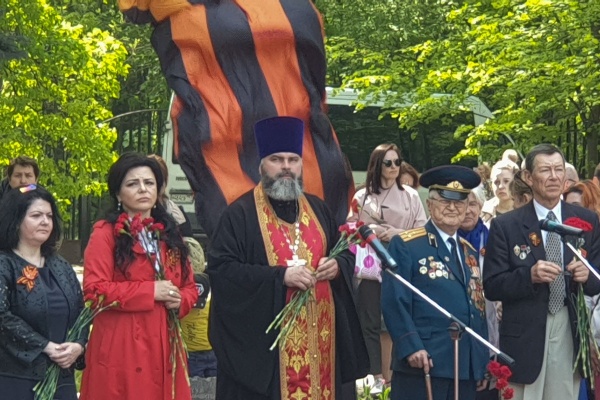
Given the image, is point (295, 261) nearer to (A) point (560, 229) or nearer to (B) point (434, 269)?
(B) point (434, 269)

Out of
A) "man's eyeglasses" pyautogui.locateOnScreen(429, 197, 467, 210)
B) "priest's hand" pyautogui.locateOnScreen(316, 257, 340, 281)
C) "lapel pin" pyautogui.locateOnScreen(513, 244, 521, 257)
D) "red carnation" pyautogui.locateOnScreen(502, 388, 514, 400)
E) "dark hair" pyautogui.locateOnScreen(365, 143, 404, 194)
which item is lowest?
"red carnation" pyautogui.locateOnScreen(502, 388, 514, 400)

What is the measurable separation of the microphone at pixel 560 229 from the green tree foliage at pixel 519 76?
7428 mm

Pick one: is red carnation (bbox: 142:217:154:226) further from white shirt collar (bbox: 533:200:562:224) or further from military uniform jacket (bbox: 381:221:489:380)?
white shirt collar (bbox: 533:200:562:224)

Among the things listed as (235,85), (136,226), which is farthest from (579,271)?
(235,85)

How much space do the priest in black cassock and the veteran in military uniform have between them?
245 millimetres

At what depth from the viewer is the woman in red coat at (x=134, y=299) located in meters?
7.51

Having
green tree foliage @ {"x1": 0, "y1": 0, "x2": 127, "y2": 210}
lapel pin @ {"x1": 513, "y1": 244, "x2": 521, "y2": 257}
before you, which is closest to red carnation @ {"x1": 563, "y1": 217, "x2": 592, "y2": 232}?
lapel pin @ {"x1": 513, "y1": 244, "x2": 521, "y2": 257}

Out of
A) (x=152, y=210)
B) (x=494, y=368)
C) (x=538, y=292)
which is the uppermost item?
(x=152, y=210)

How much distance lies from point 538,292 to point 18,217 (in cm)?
285

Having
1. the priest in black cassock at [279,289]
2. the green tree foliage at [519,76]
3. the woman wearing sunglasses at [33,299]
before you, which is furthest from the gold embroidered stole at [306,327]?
the green tree foliage at [519,76]

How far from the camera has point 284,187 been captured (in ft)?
24.7

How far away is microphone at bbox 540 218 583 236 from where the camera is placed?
7.47m

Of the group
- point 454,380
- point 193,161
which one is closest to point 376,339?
point 193,161

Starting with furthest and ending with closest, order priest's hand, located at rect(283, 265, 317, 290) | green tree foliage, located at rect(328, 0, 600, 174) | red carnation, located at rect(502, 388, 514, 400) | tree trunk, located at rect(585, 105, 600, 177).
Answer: tree trunk, located at rect(585, 105, 600, 177) < green tree foliage, located at rect(328, 0, 600, 174) < red carnation, located at rect(502, 388, 514, 400) < priest's hand, located at rect(283, 265, 317, 290)
